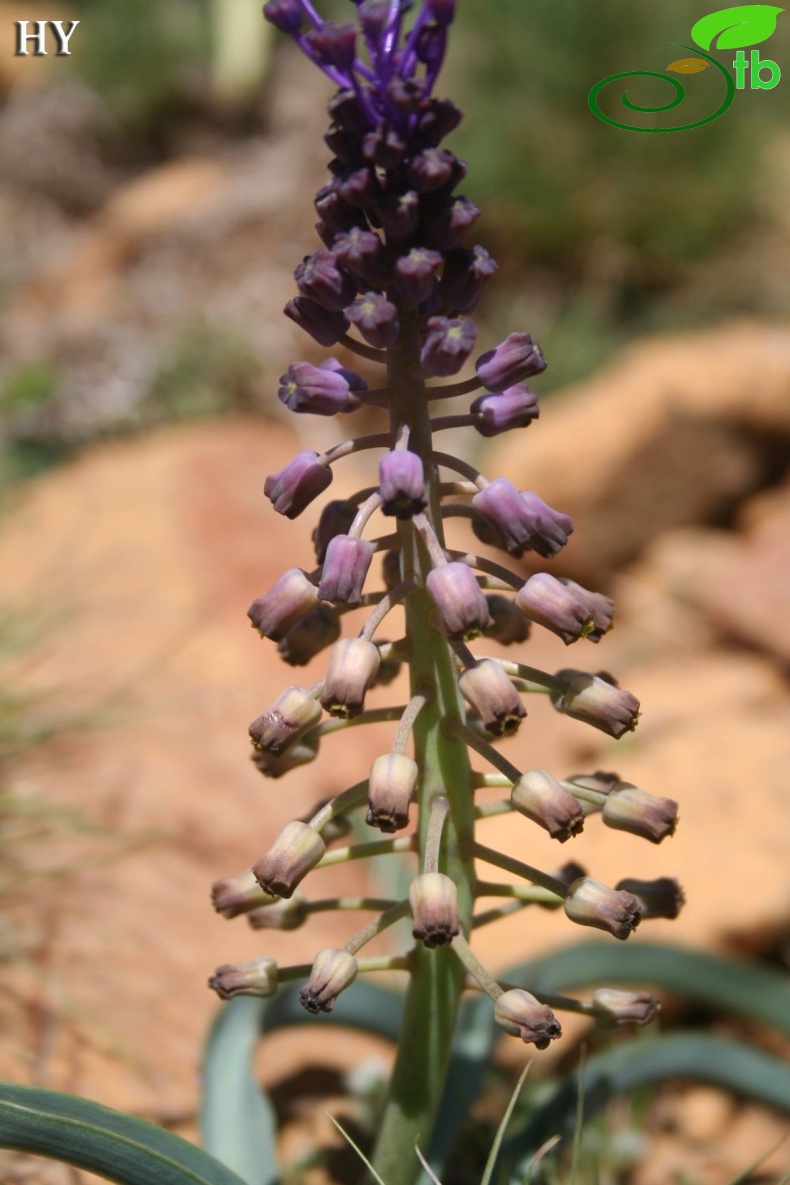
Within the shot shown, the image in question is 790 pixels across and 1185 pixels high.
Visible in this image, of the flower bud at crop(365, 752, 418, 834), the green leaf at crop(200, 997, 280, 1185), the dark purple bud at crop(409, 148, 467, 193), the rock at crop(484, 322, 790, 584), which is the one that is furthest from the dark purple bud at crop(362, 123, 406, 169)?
the rock at crop(484, 322, 790, 584)

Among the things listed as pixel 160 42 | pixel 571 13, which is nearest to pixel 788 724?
pixel 571 13

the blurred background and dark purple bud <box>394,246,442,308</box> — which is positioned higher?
the blurred background

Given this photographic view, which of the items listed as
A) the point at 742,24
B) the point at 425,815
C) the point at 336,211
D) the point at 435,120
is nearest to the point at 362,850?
the point at 425,815

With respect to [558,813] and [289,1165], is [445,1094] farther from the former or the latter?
[558,813]

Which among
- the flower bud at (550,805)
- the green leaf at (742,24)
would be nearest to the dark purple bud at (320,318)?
the flower bud at (550,805)

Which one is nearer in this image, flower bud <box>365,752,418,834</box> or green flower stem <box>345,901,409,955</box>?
flower bud <box>365,752,418,834</box>

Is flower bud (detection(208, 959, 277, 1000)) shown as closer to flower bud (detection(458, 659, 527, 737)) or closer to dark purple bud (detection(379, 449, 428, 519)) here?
flower bud (detection(458, 659, 527, 737))
